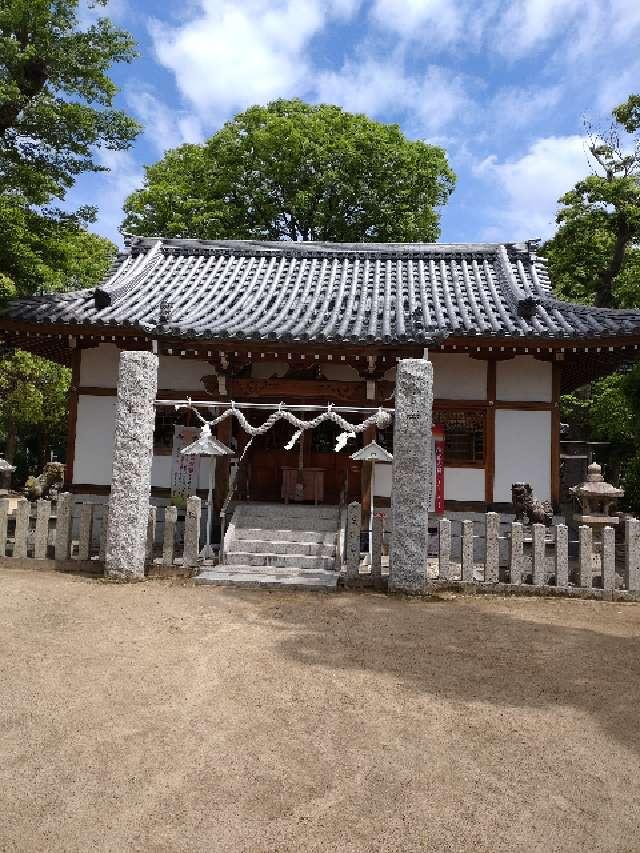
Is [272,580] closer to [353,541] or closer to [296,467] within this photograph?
[353,541]

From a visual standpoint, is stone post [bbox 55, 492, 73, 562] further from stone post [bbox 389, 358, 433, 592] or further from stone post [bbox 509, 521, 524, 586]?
stone post [bbox 509, 521, 524, 586]

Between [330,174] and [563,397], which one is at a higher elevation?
[330,174]

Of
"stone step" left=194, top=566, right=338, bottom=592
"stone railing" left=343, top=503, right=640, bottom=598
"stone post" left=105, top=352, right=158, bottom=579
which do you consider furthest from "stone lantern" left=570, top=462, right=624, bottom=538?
"stone post" left=105, top=352, right=158, bottom=579

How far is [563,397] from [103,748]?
682 inches

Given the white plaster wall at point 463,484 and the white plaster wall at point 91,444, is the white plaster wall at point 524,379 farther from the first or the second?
the white plaster wall at point 91,444

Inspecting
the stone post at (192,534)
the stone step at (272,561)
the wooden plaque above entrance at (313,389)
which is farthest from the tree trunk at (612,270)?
the stone post at (192,534)

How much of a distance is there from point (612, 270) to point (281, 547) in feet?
53.0

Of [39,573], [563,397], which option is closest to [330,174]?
[563,397]

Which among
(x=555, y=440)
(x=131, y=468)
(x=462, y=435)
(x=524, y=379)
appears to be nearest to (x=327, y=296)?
(x=462, y=435)

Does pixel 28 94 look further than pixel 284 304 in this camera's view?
No

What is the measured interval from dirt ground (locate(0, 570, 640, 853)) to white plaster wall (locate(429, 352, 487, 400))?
218 inches

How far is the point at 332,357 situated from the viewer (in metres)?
10.8

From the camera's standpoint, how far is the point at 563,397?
18.1 m

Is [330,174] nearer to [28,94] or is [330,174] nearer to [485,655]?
[28,94]
